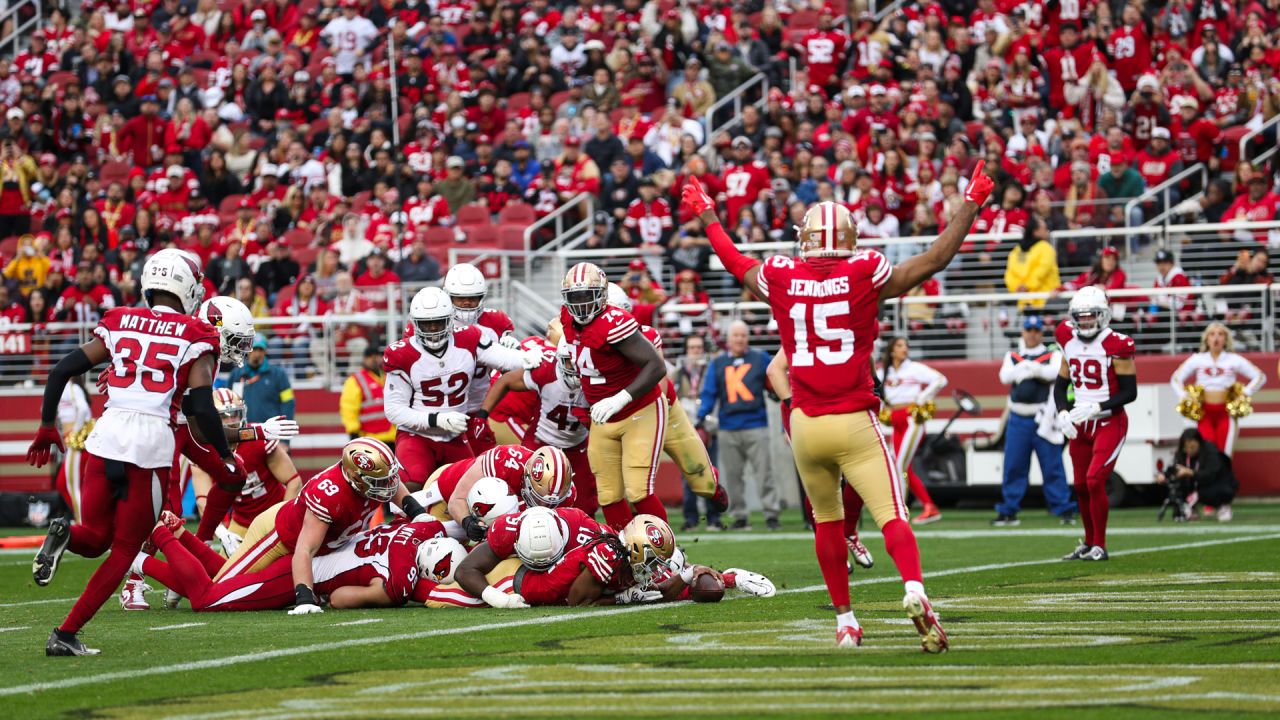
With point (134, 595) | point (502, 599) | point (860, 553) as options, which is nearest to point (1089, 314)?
point (860, 553)

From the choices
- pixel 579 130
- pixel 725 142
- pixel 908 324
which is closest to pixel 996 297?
pixel 908 324

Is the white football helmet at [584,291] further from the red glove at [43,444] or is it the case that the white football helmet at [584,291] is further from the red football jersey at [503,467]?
the red glove at [43,444]

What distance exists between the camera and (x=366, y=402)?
677 inches

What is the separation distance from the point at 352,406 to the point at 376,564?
25.8 feet

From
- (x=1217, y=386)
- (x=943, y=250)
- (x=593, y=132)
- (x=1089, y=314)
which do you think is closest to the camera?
(x=943, y=250)

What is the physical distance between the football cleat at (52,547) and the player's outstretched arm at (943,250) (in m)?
3.61

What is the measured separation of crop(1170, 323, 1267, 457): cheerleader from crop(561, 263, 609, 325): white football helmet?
27.8ft

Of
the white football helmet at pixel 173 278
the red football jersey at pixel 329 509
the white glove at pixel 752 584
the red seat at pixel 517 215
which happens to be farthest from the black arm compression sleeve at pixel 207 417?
the red seat at pixel 517 215

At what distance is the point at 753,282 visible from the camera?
7523 mm

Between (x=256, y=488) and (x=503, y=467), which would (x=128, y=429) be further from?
(x=256, y=488)

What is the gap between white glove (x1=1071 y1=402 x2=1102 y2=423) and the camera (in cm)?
1192

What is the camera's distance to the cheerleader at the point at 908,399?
16297 mm

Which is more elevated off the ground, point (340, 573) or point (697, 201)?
point (697, 201)

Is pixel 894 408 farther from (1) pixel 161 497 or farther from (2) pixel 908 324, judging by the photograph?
(1) pixel 161 497
